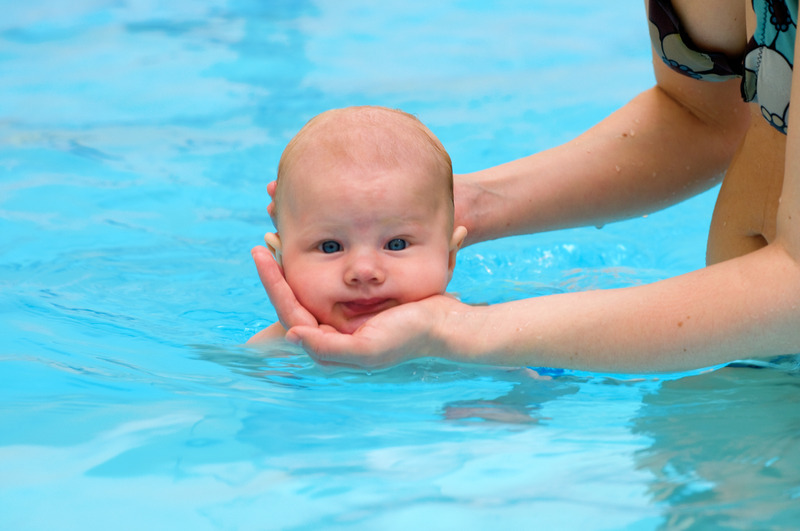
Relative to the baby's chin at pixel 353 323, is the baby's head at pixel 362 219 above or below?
above

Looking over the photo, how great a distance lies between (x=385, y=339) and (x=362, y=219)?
0.36 meters

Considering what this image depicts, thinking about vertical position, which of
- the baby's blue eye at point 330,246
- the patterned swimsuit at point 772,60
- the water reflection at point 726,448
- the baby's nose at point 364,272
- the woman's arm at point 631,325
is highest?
the patterned swimsuit at point 772,60

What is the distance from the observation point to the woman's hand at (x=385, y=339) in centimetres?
177

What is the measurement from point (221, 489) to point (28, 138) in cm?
380

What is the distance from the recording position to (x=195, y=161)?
15.5ft

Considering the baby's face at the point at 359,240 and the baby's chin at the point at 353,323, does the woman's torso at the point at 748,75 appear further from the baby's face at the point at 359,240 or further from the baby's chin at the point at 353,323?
the baby's chin at the point at 353,323

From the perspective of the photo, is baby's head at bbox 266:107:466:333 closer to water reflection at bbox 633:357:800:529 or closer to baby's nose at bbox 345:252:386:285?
baby's nose at bbox 345:252:386:285

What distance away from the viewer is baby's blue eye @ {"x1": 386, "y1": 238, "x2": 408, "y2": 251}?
2102 mm

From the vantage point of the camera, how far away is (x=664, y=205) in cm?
283

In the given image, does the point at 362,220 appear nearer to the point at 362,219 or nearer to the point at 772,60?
the point at 362,219

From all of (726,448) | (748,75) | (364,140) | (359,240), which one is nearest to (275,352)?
(359,240)

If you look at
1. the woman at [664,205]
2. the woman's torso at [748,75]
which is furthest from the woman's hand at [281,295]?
the woman's torso at [748,75]

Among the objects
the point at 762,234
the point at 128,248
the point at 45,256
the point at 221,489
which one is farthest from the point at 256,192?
the point at 221,489

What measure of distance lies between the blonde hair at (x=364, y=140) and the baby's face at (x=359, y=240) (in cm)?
4
